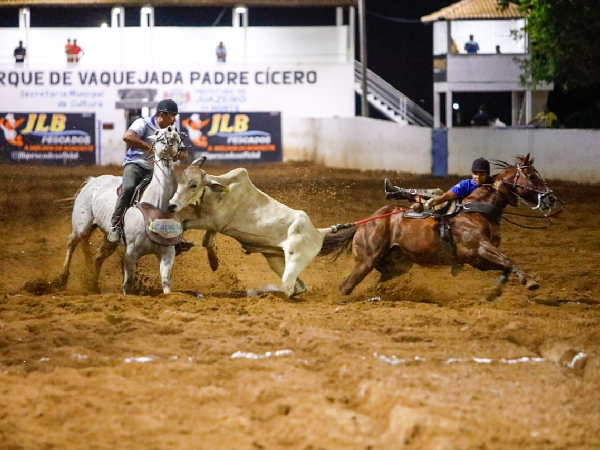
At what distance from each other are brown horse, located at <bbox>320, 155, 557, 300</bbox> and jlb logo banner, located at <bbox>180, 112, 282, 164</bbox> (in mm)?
18166

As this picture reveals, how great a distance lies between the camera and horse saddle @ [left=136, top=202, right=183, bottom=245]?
905cm

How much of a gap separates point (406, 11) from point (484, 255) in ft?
112

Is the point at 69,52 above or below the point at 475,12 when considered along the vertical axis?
below

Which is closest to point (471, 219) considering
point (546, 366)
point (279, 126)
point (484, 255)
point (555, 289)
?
point (484, 255)

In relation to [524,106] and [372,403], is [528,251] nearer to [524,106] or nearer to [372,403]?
[372,403]

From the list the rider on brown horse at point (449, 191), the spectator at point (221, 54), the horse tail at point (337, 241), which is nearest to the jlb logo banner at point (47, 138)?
Answer: the spectator at point (221, 54)

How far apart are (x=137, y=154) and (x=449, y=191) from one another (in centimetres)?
340

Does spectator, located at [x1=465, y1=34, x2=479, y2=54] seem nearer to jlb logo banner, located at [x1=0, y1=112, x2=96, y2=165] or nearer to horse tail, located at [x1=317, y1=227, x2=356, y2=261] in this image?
jlb logo banner, located at [x1=0, y1=112, x2=96, y2=165]

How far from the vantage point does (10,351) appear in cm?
698

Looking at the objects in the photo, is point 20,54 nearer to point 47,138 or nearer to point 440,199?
point 47,138

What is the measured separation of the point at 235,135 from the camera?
91.5 feet

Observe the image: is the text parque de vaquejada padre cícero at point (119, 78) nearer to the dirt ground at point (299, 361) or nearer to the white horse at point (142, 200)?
the dirt ground at point (299, 361)

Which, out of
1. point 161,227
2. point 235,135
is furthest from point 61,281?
point 235,135

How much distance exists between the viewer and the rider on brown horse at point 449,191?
31.5 ft
